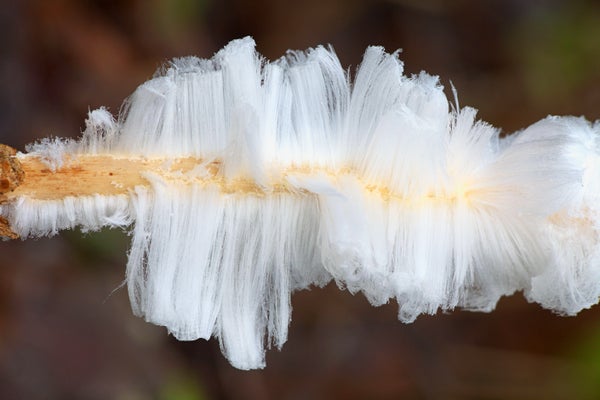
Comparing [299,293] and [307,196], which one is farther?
[299,293]

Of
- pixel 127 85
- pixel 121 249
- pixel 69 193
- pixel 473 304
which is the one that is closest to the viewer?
pixel 69 193

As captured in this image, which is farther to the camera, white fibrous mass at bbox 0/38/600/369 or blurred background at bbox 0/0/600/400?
blurred background at bbox 0/0/600/400

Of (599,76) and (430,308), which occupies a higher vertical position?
(599,76)

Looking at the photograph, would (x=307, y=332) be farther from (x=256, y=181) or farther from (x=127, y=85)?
(x=256, y=181)

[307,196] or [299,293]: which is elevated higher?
[299,293]

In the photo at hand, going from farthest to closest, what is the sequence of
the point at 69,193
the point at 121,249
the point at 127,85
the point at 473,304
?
the point at 127,85
the point at 121,249
the point at 473,304
the point at 69,193

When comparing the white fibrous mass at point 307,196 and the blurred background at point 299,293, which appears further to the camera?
the blurred background at point 299,293

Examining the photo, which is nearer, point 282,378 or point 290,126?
point 290,126

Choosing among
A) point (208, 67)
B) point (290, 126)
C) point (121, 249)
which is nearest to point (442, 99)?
point (290, 126)
